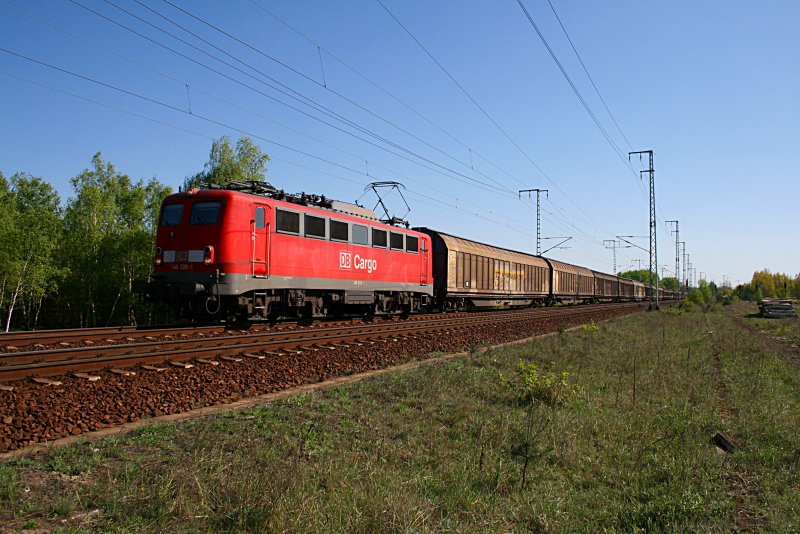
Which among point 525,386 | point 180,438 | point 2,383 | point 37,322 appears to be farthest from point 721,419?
point 37,322

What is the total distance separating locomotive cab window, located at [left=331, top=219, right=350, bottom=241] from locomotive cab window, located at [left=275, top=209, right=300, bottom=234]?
6.24ft

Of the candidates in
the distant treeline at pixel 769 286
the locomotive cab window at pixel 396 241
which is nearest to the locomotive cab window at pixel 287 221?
the locomotive cab window at pixel 396 241

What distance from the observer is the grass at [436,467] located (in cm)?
425

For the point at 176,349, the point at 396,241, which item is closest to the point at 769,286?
the point at 396,241

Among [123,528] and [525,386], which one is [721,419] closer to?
[525,386]

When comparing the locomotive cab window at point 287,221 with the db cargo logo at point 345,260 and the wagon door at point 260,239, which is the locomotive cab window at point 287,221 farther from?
the db cargo logo at point 345,260

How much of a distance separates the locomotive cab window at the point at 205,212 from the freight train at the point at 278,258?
29 mm

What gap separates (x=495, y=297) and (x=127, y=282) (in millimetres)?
Result: 31699

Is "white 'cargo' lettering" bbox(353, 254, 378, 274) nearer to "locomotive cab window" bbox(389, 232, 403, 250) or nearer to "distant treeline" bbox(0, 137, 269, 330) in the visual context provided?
"locomotive cab window" bbox(389, 232, 403, 250)

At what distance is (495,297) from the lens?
119 ft

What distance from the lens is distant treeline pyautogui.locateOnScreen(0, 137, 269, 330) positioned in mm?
41875

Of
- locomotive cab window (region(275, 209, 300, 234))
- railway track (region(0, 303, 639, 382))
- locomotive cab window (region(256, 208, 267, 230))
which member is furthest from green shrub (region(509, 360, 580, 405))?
locomotive cab window (region(275, 209, 300, 234))

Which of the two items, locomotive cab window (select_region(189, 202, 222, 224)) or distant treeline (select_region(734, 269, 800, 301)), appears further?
distant treeline (select_region(734, 269, 800, 301))

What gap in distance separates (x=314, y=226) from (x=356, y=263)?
2.91 meters
